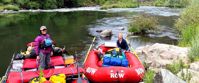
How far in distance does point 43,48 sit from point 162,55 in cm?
485

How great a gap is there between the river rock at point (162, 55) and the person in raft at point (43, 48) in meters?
4.10

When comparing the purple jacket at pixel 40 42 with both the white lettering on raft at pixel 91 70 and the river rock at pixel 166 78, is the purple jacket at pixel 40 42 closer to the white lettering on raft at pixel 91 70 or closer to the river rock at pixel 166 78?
the white lettering on raft at pixel 91 70

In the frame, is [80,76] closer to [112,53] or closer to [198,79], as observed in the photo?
[112,53]

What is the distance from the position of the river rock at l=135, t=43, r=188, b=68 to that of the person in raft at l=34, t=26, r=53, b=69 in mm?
4098

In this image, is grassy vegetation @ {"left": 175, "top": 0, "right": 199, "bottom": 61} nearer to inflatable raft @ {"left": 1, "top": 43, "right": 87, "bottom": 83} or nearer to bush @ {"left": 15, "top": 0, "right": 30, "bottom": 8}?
inflatable raft @ {"left": 1, "top": 43, "right": 87, "bottom": 83}

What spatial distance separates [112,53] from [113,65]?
569 millimetres

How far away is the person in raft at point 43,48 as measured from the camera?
435 inches

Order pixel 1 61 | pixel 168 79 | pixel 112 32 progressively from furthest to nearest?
pixel 112 32 < pixel 1 61 < pixel 168 79

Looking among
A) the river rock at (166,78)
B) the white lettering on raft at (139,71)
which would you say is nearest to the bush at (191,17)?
the white lettering on raft at (139,71)

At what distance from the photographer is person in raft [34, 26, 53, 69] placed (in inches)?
435

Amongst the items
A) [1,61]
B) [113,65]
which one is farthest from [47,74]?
[1,61]

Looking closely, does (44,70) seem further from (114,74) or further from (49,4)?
(49,4)

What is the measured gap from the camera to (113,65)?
38.6 ft

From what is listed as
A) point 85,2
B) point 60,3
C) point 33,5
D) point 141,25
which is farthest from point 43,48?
point 85,2
